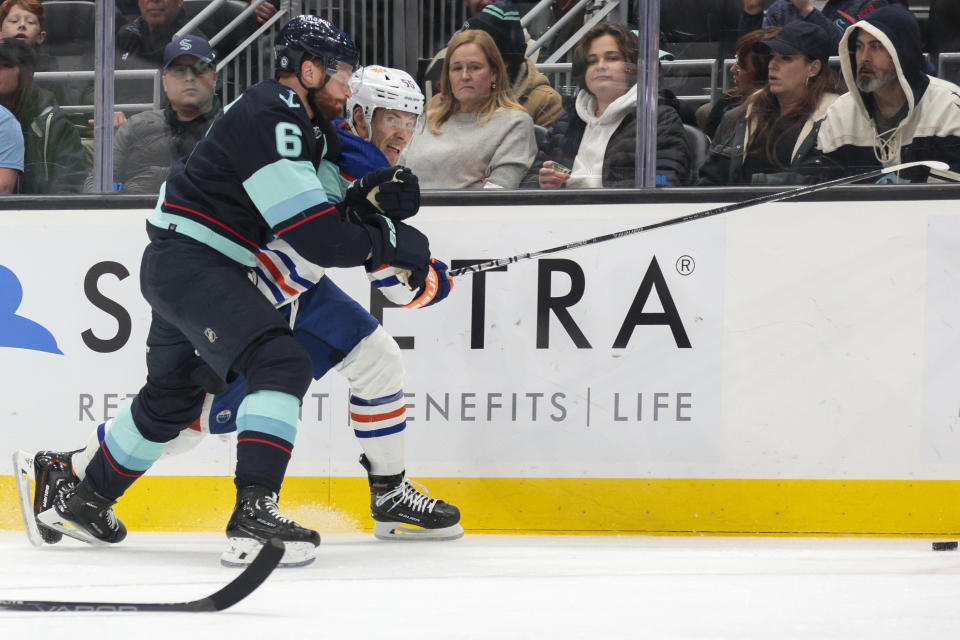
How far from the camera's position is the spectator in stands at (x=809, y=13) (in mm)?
3186

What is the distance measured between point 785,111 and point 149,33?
5.77ft

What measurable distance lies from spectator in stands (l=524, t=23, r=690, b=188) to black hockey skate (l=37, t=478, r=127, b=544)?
139 centimetres

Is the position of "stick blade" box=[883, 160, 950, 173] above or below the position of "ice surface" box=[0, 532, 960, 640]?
above

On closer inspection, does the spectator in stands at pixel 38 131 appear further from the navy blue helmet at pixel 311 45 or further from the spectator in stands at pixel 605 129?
the spectator in stands at pixel 605 129

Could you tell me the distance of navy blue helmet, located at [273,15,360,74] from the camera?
271 cm

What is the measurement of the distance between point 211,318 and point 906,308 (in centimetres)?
177

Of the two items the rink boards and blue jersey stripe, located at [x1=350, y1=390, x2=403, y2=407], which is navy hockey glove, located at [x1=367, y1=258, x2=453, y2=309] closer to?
blue jersey stripe, located at [x1=350, y1=390, x2=403, y2=407]

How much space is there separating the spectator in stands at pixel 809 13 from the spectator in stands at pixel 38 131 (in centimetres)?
188

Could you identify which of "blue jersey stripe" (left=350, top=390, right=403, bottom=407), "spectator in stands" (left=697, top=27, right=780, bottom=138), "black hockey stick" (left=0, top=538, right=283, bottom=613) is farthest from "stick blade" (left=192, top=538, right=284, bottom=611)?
"spectator in stands" (left=697, top=27, right=780, bottom=138)

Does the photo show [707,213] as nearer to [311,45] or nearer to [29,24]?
[311,45]

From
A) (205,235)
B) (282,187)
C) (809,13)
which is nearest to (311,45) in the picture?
(282,187)

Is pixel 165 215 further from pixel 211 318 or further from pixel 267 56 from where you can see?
pixel 267 56

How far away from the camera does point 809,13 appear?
3221mm

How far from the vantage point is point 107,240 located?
3369mm
